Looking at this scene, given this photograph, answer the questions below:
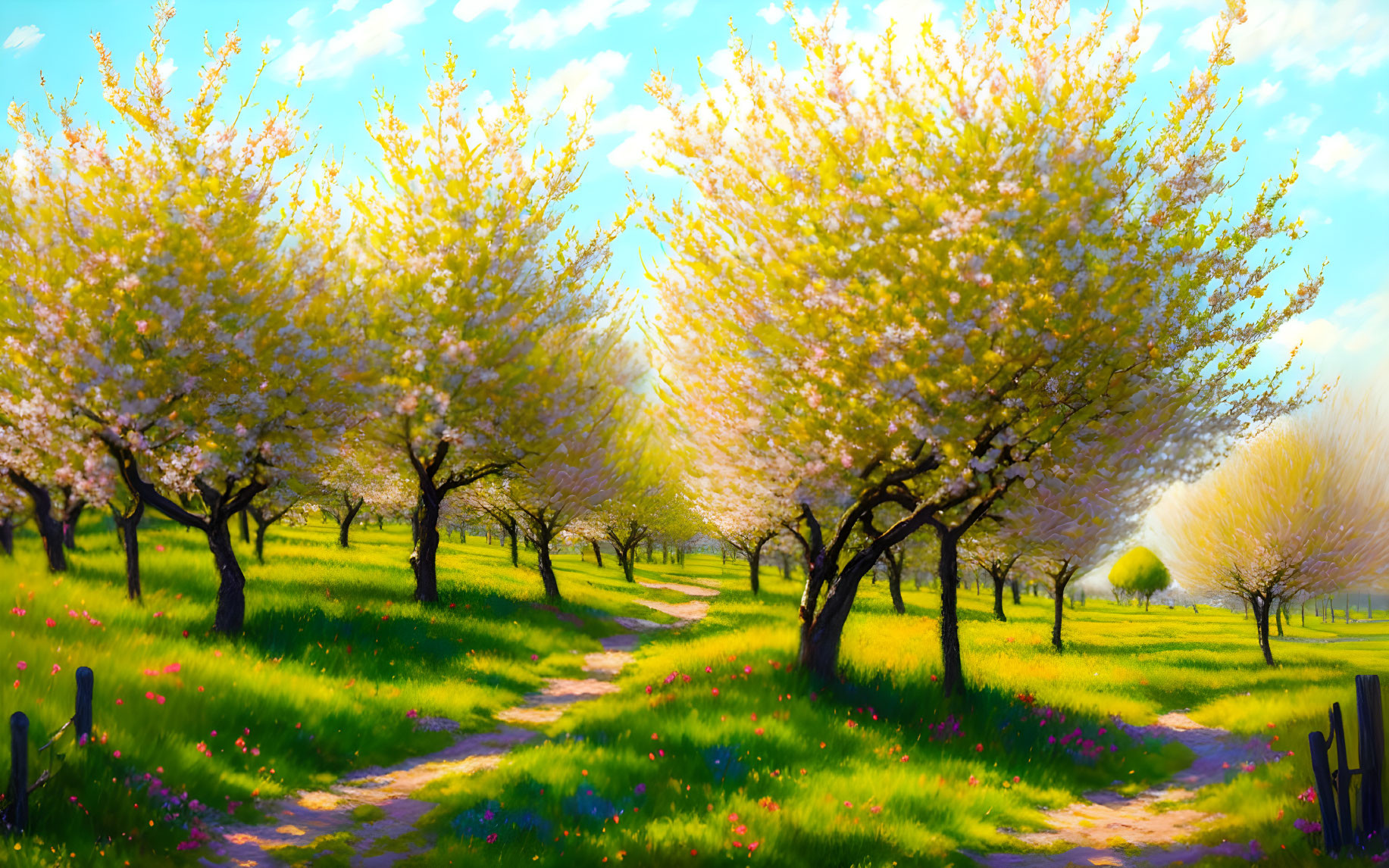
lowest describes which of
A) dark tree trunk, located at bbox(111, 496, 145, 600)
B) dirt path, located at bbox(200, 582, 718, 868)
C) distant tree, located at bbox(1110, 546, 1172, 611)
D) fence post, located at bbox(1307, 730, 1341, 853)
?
distant tree, located at bbox(1110, 546, 1172, 611)

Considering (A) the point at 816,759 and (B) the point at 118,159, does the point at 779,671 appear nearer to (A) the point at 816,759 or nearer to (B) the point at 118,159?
(A) the point at 816,759

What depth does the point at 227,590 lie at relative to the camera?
50.0ft

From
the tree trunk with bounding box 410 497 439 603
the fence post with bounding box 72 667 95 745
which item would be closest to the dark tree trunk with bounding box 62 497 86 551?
the tree trunk with bounding box 410 497 439 603

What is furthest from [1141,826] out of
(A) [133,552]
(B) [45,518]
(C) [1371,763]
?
(B) [45,518]

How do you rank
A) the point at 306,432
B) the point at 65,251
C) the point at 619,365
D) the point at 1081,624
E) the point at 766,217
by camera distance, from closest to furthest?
the point at 766,217
the point at 65,251
the point at 306,432
the point at 619,365
the point at 1081,624

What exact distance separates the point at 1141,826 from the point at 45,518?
70.6 feet

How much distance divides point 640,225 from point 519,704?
9224 mm

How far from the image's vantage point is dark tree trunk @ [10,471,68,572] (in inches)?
681

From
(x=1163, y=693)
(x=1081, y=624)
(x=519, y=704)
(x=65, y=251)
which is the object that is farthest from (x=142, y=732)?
(x=1081, y=624)

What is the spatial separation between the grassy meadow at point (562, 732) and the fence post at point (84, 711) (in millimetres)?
152

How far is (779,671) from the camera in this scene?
1470 centimetres

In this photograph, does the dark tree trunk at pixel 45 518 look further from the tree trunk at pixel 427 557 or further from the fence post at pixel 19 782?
the fence post at pixel 19 782

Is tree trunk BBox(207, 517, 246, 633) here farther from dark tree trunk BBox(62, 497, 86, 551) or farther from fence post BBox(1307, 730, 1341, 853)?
fence post BBox(1307, 730, 1341, 853)

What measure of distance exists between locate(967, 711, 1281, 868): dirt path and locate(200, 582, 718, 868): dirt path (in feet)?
20.9
